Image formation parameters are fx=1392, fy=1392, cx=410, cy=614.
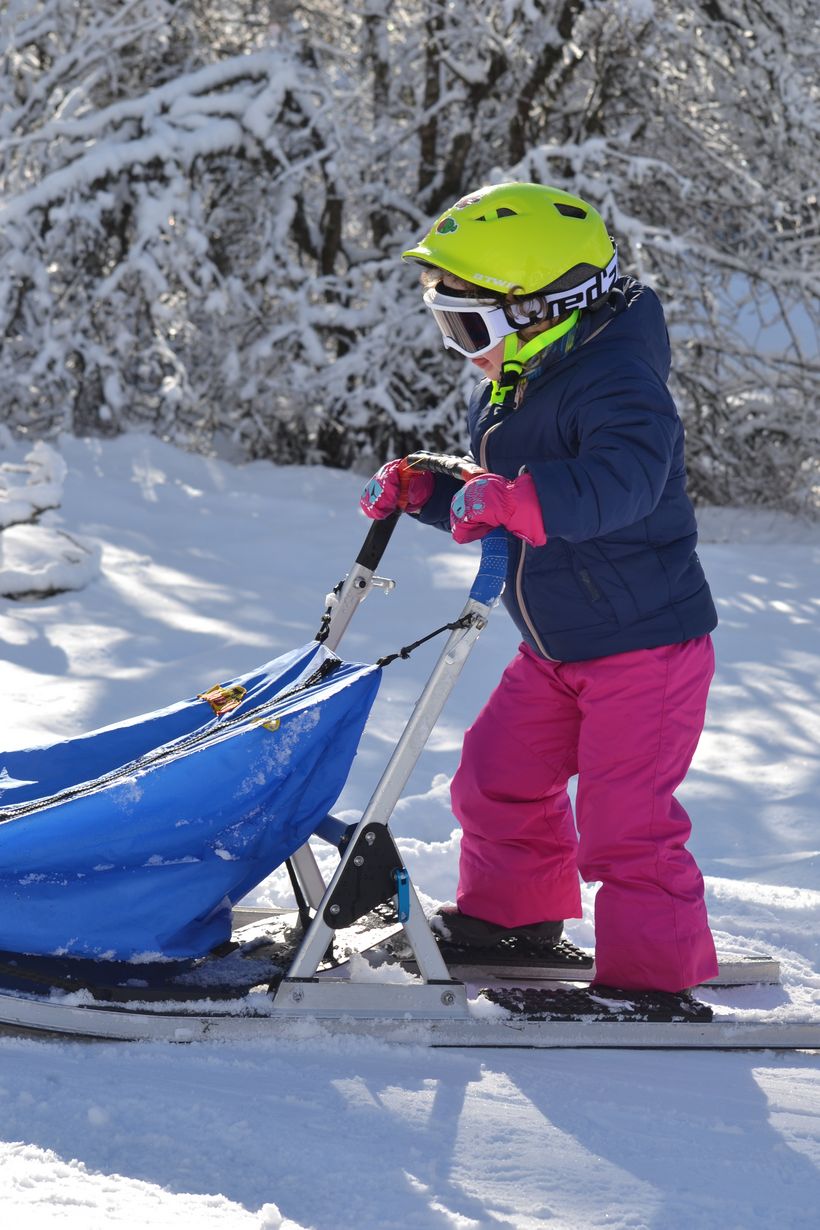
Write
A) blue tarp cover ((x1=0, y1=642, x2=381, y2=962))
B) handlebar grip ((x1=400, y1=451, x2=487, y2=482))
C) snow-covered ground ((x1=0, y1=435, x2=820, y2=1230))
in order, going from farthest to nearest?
1. handlebar grip ((x1=400, y1=451, x2=487, y2=482))
2. blue tarp cover ((x1=0, y1=642, x2=381, y2=962))
3. snow-covered ground ((x1=0, y1=435, x2=820, y2=1230))

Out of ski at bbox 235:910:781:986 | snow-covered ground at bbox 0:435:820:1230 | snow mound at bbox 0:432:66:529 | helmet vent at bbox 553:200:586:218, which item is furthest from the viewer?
snow mound at bbox 0:432:66:529

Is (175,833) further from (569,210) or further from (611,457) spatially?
(569,210)

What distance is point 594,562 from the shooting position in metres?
2.60

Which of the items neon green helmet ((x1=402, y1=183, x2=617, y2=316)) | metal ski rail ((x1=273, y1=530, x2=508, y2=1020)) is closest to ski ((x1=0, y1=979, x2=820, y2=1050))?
metal ski rail ((x1=273, y1=530, x2=508, y2=1020))

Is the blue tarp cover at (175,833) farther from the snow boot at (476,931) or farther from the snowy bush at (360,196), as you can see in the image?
the snowy bush at (360,196)

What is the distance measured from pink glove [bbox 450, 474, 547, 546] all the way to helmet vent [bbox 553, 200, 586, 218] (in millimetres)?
639

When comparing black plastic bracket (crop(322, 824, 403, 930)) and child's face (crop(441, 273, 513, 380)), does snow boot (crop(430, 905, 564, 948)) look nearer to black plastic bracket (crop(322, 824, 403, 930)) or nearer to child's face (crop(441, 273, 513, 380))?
black plastic bracket (crop(322, 824, 403, 930))

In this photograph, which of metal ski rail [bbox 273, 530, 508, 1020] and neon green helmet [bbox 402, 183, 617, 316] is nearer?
metal ski rail [bbox 273, 530, 508, 1020]

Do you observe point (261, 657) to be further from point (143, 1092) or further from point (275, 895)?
point (143, 1092)

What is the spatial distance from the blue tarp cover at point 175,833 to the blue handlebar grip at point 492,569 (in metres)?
0.24

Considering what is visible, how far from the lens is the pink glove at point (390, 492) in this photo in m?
2.76

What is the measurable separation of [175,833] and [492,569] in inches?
27.8

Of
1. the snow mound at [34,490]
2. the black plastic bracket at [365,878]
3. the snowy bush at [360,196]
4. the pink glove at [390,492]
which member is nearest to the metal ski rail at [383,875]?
the black plastic bracket at [365,878]

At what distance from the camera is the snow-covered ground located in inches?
74.6
